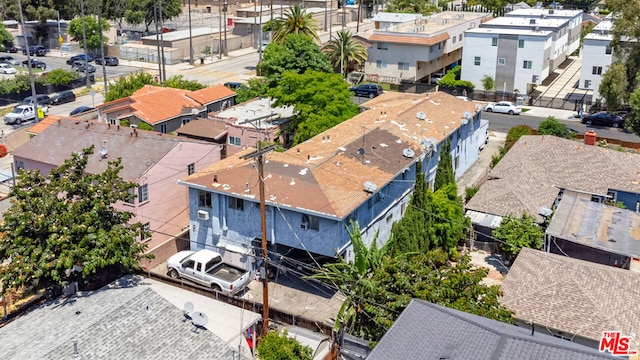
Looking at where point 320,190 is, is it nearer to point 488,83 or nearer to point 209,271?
point 209,271

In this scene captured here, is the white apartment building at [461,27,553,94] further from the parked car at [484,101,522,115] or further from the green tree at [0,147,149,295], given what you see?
the green tree at [0,147,149,295]

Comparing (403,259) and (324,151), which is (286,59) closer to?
(324,151)

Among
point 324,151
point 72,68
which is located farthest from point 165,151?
point 72,68

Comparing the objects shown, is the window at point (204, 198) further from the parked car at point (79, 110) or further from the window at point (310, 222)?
the parked car at point (79, 110)

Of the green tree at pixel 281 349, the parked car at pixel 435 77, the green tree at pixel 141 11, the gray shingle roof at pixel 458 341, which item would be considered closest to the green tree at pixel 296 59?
the parked car at pixel 435 77

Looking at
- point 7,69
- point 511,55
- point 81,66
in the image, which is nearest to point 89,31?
point 81,66
